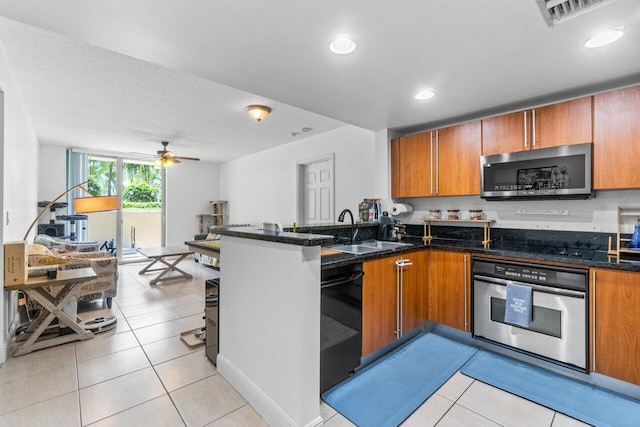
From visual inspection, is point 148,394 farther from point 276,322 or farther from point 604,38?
point 604,38

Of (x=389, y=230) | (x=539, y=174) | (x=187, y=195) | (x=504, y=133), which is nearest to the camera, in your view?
(x=539, y=174)

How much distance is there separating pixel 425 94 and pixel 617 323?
7.12ft

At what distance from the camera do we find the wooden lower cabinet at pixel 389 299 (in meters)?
2.22

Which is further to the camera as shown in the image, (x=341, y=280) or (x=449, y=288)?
(x=449, y=288)

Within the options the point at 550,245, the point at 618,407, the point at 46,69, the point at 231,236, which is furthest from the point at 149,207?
the point at 618,407

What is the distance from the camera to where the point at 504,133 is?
270 cm

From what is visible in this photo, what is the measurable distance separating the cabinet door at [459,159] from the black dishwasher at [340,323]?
1597mm

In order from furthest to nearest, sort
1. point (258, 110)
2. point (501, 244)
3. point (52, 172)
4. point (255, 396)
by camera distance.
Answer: point (52, 172)
point (258, 110)
point (501, 244)
point (255, 396)

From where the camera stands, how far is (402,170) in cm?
344

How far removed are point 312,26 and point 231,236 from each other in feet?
4.61

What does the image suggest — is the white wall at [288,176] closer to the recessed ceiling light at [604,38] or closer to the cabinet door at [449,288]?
the cabinet door at [449,288]

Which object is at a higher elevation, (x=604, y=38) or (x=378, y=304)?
(x=604, y=38)

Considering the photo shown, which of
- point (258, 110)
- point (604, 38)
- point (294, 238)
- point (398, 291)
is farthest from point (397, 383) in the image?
point (258, 110)

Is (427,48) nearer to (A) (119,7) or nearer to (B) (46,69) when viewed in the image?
(A) (119,7)
